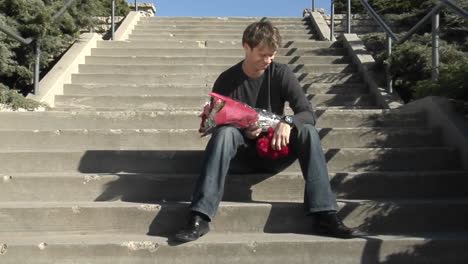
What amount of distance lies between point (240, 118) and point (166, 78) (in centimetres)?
312

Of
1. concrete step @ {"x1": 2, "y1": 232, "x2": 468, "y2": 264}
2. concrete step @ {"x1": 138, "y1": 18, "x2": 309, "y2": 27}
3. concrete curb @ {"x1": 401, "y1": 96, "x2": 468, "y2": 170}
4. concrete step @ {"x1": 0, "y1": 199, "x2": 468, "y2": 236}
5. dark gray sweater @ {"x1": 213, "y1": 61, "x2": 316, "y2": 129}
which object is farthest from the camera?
concrete step @ {"x1": 138, "y1": 18, "x2": 309, "y2": 27}

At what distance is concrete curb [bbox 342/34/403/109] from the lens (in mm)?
4821

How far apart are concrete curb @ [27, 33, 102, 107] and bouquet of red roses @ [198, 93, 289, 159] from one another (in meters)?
2.55

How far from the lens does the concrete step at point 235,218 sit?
2691mm

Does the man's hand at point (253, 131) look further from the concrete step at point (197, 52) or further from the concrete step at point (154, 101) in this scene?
→ the concrete step at point (197, 52)

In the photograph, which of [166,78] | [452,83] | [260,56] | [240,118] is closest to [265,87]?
[260,56]

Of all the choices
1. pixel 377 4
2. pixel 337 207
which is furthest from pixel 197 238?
pixel 377 4

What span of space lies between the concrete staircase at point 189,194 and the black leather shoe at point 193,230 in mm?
39

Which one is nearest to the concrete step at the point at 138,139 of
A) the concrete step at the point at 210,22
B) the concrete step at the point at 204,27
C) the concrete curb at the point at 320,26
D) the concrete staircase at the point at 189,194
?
the concrete staircase at the point at 189,194

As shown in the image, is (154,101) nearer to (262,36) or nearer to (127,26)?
(262,36)

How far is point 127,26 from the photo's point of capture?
25.8 ft

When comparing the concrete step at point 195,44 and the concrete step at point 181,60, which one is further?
the concrete step at point 195,44

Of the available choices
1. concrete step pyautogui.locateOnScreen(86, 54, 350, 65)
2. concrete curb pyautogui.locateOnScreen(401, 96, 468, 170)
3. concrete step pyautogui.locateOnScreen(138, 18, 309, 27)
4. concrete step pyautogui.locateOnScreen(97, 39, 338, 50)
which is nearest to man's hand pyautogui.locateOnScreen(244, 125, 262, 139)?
concrete curb pyautogui.locateOnScreen(401, 96, 468, 170)

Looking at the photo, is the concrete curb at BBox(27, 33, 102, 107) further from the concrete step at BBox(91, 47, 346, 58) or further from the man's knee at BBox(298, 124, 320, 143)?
the man's knee at BBox(298, 124, 320, 143)
